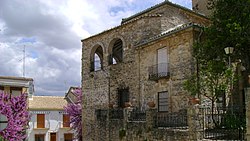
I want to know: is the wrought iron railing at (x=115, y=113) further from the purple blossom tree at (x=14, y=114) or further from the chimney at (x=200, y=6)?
the chimney at (x=200, y=6)

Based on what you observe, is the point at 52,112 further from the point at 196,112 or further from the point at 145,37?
the point at 196,112

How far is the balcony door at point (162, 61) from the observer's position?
20.3 meters

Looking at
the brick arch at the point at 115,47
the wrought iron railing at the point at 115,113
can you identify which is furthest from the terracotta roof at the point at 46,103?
the wrought iron railing at the point at 115,113

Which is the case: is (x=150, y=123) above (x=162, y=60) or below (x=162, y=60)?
below

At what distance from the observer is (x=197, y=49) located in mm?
17781

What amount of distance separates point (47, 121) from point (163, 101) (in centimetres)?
2458

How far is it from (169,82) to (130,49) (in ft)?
15.2

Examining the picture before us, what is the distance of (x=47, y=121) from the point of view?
4162 centimetres

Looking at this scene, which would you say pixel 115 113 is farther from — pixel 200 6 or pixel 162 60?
pixel 200 6

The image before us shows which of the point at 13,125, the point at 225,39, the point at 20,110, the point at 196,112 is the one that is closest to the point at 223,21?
the point at 225,39

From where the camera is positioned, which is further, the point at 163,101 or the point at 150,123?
the point at 163,101

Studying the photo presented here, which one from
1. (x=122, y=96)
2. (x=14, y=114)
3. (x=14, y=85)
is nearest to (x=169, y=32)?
(x=122, y=96)

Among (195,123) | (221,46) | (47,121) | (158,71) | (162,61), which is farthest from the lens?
(47,121)

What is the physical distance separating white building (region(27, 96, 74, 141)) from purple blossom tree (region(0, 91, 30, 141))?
29.2ft
